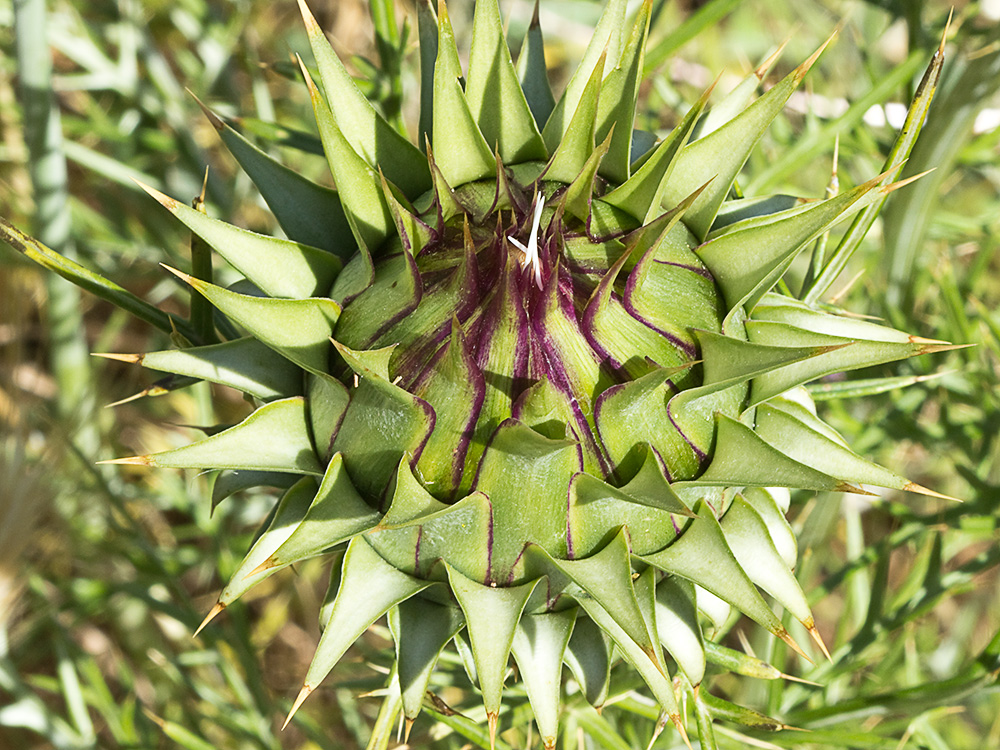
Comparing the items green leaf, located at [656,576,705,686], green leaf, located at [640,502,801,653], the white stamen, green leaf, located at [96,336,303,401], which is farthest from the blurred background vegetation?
the white stamen

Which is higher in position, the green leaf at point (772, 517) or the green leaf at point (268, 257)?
the green leaf at point (268, 257)

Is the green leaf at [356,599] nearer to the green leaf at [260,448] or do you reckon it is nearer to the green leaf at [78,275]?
the green leaf at [260,448]

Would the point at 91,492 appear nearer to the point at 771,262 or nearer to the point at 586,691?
the point at 586,691

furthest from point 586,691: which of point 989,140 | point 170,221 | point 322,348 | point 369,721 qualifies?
point 170,221

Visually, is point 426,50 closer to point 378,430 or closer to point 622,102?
point 622,102

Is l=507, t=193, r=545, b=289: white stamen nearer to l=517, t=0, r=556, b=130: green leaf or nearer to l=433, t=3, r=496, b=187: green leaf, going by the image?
l=433, t=3, r=496, b=187: green leaf

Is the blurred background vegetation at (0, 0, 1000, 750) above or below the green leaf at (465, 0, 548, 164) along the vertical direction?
Result: below

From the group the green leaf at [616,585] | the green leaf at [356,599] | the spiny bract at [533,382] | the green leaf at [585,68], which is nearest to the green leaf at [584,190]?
the spiny bract at [533,382]
